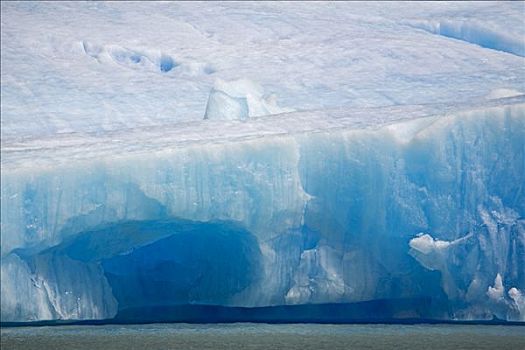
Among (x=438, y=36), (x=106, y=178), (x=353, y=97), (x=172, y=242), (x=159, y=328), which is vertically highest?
(x=438, y=36)

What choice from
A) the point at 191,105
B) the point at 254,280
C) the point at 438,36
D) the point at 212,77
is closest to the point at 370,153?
the point at 254,280

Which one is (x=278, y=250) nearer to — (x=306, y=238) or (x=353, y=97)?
(x=306, y=238)

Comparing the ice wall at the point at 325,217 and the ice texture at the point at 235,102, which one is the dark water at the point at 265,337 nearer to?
the ice wall at the point at 325,217

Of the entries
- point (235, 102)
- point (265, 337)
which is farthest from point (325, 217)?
point (235, 102)

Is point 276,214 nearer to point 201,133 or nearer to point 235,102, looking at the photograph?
point 201,133

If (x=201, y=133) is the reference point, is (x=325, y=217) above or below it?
below

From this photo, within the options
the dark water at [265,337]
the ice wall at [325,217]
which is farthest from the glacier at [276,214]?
the dark water at [265,337]
